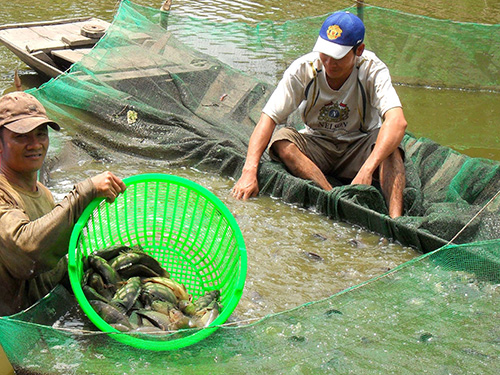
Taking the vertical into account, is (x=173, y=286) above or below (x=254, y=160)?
below

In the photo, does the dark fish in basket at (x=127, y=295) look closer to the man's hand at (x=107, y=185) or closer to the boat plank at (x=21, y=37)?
the man's hand at (x=107, y=185)

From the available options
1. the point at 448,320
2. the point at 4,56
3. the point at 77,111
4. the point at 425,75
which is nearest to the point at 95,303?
the point at 448,320

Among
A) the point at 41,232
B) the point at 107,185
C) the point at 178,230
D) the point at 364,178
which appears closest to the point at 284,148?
the point at 364,178

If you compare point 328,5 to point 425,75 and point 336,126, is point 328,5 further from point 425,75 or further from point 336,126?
point 336,126

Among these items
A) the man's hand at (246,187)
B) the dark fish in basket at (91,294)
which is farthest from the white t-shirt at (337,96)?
the dark fish in basket at (91,294)

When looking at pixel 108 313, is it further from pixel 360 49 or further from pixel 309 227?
pixel 360 49

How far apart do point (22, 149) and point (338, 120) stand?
8.56 feet

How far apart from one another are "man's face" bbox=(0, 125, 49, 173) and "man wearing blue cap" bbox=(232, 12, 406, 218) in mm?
2074

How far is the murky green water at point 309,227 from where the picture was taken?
3516 mm

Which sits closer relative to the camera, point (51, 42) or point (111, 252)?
point (111, 252)

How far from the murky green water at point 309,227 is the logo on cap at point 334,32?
1225 mm

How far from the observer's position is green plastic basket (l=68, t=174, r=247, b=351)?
295cm

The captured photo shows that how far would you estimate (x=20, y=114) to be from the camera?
2539mm

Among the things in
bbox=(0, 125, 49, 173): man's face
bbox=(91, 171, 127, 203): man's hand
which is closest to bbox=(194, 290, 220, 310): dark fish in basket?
bbox=(91, 171, 127, 203): man's hand
